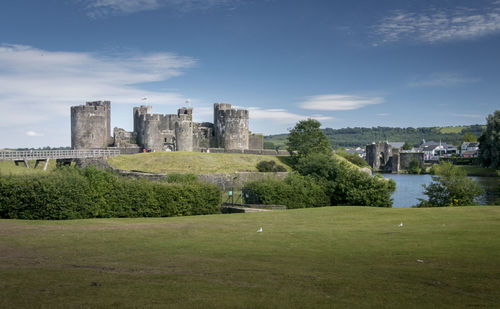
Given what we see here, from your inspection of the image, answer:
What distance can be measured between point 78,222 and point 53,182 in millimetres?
3311

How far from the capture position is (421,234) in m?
16.6

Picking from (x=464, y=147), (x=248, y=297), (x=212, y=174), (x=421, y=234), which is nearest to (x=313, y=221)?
(x=421, y=234)

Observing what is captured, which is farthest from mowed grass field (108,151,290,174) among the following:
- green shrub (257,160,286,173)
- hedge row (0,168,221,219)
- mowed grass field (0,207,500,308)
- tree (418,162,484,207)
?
mowed grass field (0,207,500,308)

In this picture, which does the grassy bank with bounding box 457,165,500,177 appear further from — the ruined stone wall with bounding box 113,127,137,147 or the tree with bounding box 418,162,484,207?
the ruined stone wall with bounding box 113,127,137,147

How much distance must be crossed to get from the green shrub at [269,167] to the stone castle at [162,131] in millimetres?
7022

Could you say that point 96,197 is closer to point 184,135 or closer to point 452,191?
point 452,191

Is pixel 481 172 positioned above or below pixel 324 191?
below

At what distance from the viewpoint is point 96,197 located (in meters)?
25.2

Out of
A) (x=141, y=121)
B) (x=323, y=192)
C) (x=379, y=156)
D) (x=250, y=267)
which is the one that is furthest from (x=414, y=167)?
(x=250, y=267)

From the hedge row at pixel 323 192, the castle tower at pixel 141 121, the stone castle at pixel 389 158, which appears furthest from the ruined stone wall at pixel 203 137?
the stone castle at pixel 389 158

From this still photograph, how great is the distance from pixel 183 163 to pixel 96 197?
94.0 ft

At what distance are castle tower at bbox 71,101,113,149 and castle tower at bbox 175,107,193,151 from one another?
10303 millimetres

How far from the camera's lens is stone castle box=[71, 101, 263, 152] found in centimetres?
6159

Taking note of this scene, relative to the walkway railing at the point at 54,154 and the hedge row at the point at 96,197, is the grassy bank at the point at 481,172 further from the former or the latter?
the hedge row at the point at 96,197
